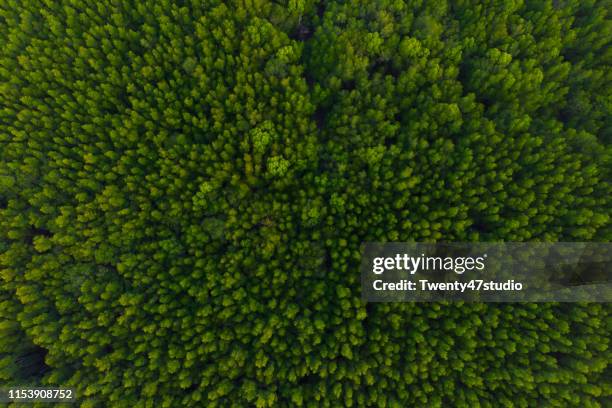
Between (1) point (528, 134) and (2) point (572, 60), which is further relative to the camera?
(2) point (572, 60)

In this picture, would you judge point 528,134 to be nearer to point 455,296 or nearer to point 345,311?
point 455,296

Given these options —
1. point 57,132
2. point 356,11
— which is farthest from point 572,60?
point 57,132

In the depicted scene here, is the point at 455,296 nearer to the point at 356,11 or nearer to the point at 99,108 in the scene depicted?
the point at 356,11

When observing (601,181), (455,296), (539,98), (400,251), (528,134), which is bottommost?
(455,296)

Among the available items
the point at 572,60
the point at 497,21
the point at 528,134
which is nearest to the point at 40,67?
the point at 497,21

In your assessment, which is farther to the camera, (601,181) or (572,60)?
(572,60)

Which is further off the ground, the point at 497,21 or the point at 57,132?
the point at 497,21
